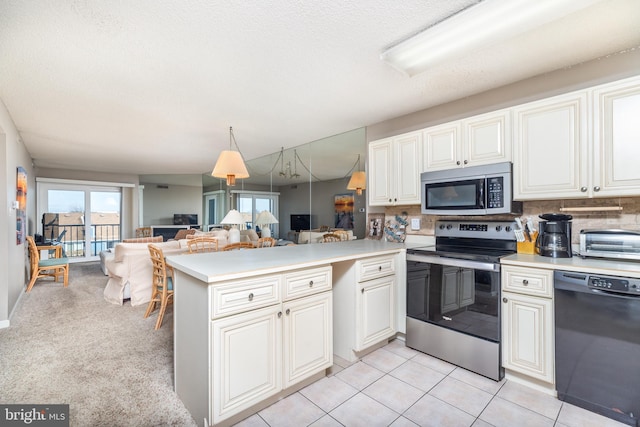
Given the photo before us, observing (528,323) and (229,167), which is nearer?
(528,323)

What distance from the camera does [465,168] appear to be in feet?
8.12

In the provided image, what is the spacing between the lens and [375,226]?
137 inches

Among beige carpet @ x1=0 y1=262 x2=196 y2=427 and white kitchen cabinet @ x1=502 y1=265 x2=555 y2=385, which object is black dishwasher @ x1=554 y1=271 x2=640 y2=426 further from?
beige carpet @ x1=0 y1=262 x2=196 y2=427

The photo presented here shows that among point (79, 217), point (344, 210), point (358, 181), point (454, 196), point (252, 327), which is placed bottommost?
point (252, 327)

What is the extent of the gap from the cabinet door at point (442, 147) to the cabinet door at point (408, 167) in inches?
3.1

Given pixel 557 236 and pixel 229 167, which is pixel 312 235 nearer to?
pixel 229 167

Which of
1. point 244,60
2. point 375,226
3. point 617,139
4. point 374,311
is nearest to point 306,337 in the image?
point 374,311

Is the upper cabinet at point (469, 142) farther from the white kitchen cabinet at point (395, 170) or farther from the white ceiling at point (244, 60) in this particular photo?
the white ceiling at point (244, 60)

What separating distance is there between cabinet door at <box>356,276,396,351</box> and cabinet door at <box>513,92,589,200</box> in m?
1.27

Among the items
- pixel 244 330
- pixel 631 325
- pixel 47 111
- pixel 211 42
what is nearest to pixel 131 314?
pixel 47 111

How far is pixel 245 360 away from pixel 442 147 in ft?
7.58

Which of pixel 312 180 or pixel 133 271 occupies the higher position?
pixel 312 180

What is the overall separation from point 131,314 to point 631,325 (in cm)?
439

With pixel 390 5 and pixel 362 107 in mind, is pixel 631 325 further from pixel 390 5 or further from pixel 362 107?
pixel 362 107
